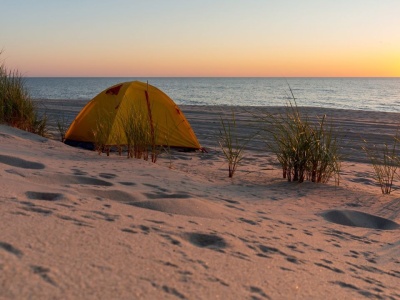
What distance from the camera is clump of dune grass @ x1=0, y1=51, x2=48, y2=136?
6.88 metres

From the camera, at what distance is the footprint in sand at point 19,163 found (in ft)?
12.9

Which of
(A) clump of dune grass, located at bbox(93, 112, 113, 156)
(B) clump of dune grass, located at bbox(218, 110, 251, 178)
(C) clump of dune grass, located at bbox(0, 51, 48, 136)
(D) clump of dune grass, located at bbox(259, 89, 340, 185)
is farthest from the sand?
(C) clump of dune grass, located at bbox(0, 51, 48, 136)

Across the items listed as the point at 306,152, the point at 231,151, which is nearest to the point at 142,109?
the point at 231,151

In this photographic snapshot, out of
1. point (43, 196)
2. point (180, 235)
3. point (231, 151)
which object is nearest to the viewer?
point (180, 235)

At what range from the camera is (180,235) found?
2.41 meters

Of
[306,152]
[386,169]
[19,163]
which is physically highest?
[306,152]

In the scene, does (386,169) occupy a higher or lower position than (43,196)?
lower

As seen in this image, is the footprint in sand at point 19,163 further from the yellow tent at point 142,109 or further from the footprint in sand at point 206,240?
the yellow tent at point 142,109

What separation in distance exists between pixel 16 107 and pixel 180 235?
5.32 metres

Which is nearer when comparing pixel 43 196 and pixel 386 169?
pixel 43 196

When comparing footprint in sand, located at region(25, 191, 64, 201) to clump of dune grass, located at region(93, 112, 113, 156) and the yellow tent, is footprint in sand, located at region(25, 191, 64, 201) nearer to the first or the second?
clump of dune grass, located at region(93, 112, 113, 156)

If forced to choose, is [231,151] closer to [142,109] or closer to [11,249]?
[142,109]

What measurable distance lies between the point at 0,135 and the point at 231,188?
2.92 metres

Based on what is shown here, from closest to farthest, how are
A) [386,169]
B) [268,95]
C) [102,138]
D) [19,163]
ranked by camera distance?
[19,163]
[386,169]
[102,138]
[268,95]
